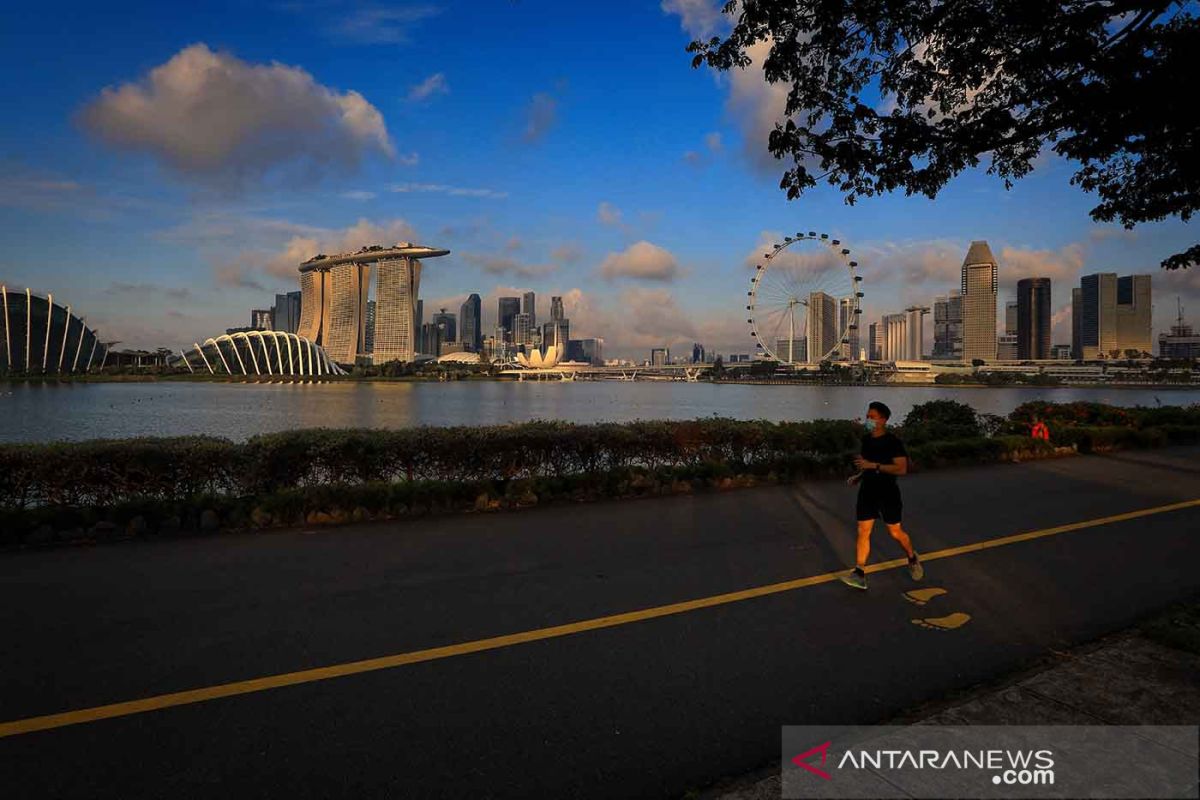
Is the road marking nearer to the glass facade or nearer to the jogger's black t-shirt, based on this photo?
the jogger's black t-shirt

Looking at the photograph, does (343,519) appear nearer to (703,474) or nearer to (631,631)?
(631,631)

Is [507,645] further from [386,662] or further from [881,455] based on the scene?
[881,455]

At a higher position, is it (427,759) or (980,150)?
(980,150)

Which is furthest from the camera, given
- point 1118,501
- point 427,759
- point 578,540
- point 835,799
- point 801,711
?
point 1118,501

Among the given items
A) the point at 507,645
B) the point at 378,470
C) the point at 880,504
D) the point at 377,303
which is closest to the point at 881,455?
the point at 880,504

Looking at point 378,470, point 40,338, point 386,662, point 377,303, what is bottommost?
point 386,662

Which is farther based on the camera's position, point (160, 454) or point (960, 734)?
point (160, 454)

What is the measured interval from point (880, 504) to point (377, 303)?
183609 mm

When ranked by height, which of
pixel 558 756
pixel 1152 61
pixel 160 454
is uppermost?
pixel 1152 61

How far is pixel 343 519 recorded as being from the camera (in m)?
7.56

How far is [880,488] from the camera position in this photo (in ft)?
18.1

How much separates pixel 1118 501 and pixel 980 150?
618cm

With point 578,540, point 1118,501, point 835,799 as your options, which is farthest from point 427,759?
point 1118,501

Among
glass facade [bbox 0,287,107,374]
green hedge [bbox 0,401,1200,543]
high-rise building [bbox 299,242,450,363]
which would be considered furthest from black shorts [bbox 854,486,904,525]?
high-rise building [bbox 299,242,450,363]
